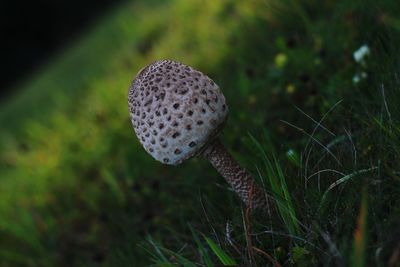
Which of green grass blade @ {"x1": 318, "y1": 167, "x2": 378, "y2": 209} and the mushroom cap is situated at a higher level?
the mushroom cap

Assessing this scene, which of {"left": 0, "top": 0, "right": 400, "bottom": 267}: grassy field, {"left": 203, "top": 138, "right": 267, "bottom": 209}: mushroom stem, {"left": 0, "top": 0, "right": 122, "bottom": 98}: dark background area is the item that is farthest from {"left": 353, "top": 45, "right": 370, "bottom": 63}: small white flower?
{"left": 0, "top": 0, "right": 122, "bottom": 98}: dark background area

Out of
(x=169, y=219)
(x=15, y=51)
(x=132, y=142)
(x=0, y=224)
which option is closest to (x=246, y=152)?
(x=169, y=219)

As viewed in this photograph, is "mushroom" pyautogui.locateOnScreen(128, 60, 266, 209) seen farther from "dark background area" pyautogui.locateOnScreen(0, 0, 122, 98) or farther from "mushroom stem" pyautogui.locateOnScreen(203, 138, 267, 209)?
"dark background area" pyautogui.locateOnScreen(0, 0, 122, 98)

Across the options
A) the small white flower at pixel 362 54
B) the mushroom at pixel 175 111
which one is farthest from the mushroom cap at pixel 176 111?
the small white flower at pixel 362 54

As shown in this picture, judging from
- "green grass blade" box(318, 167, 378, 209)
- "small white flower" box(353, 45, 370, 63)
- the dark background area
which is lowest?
"green grass blade" box(318, 167, 378, 209)

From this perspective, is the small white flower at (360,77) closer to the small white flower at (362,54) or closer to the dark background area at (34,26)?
the small white flower at (362,54)

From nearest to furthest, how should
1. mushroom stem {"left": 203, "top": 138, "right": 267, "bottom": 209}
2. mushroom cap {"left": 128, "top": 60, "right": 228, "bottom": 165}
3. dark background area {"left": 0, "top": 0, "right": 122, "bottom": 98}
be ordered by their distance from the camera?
mushroom cap {"left": 128, "top": 60, "right": 228, "bottom": 165} → mushroom stem {"left": 203, "top": 138, "right": 267, "bottom": 209} → dark background area {"left": 0, "top": 0, "right": 122, "bottom": 98}
